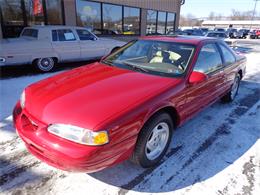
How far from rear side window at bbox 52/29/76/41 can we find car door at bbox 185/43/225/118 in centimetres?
511

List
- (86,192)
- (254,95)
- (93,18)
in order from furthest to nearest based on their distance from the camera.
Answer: (93,18), (254,95), (86,192)

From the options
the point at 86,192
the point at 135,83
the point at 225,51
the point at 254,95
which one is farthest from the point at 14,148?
the point at 254,95

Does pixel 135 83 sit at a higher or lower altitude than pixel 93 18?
lower

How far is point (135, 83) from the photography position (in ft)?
8.75

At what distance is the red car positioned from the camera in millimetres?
2000

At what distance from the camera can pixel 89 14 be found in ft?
38.1

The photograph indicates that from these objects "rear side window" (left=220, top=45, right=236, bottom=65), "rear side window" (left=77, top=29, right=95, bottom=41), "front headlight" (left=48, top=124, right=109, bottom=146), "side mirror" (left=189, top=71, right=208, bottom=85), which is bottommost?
"front headlight" (left=48, top=124, right=109, bottom=146)

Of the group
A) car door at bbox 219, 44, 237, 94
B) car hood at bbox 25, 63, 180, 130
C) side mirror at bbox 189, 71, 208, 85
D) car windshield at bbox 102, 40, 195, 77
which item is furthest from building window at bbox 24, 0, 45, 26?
side mirror at bbox 189, 71, 208, 85

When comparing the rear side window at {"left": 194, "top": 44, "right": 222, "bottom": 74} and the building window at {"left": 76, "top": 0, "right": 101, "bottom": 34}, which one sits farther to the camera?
the building window at {"left": 76, "top": 0, "right": 101, "bottom": 34}

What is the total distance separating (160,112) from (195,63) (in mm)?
991

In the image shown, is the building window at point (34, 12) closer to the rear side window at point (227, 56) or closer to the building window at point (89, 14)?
the building window at point (89, 14)

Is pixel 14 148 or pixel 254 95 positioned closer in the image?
pixel 14 148

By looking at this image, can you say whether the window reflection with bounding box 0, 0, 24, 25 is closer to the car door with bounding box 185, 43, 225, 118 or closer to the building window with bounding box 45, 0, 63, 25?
the building window with bounding box 45, 0, 63, 25

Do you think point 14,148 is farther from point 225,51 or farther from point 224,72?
point 225,51
